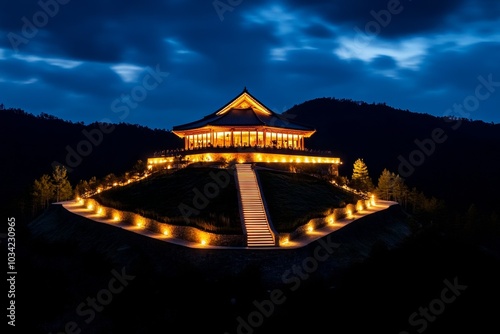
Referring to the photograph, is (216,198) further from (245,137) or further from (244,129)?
(245,137)

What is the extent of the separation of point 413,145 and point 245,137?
3867 inches

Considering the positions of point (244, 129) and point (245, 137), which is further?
point (245, 137)

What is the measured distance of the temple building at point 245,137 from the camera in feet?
147

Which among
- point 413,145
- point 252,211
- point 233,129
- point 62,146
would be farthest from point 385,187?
point 62,146

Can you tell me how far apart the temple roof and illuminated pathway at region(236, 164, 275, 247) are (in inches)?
361

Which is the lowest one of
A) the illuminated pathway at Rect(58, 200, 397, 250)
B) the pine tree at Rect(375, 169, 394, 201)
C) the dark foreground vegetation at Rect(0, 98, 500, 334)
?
the dark foreground vegetation at Rect(0, 98, 500, 334)

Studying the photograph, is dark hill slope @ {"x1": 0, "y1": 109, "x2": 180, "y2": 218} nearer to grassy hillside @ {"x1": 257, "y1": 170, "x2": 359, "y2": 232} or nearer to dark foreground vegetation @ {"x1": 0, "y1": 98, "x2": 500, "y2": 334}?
grassy hillside @ {"x1": 257, "y1": 170, "x2": 359, "y2": 232}

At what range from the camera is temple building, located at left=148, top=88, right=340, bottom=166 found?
147 feet

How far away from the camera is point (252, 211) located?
32.7 m


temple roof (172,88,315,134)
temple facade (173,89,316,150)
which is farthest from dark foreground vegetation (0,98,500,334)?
temple roof (172,88,315,134)

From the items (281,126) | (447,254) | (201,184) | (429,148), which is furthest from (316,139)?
(447,254)

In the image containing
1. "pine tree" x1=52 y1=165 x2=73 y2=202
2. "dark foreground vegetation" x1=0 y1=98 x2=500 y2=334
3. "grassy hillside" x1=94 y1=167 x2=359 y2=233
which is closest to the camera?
"dark foreground vegetation" x1=0 y1=98 x2=500 y2=334

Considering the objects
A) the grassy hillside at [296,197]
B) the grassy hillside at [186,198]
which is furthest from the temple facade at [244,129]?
the grassy hillside at [186,198]

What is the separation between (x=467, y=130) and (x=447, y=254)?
155064 millimetres
